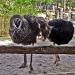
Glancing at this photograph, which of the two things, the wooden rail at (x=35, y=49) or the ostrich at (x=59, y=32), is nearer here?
the wooden rail at (x=35, y=49)

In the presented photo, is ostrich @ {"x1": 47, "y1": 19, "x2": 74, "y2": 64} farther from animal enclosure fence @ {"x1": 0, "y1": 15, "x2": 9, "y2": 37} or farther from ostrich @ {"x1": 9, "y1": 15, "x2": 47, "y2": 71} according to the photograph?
animal enclosure fence @ {"x1": 0, "y1": 15, "x2": 9, "y2": 37}

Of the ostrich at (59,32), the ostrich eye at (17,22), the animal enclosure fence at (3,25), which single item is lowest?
the animal enclosure fence at (3,25)

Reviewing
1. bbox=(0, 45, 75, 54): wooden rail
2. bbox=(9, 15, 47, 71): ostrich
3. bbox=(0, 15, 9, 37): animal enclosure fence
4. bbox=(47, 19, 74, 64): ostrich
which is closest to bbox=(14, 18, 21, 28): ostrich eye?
bbox=(9, 15, 47, 71): ostrich

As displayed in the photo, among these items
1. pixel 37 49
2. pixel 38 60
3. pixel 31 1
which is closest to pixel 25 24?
pixel 37 49

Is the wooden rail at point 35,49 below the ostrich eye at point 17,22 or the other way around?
below

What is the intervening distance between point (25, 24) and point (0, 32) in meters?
7.84

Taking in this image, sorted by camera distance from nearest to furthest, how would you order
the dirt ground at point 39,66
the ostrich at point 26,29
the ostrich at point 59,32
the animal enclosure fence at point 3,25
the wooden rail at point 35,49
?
the wooden rail at point 35,49
the ostrich at point 26,29
the ostrich at point 59,32
the dirt ground at point 39,66
the animal enclosure fence at point 3,25

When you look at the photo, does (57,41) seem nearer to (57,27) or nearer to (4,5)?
(57,27)

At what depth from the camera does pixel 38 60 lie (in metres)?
8.25

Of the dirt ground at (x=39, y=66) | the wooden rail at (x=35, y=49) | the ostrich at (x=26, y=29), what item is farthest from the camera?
the dirt ground at (x=39, y=66)

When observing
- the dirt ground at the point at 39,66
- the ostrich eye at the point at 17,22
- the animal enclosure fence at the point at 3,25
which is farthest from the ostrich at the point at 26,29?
the animal enclosure fence at the point at 3,25

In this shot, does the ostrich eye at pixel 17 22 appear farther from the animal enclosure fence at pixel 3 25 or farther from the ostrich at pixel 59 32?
the animal enclosure fence at pixel 3 25

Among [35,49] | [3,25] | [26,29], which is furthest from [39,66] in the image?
[3,25]

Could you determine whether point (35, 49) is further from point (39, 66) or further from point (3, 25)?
point (3, 25)
